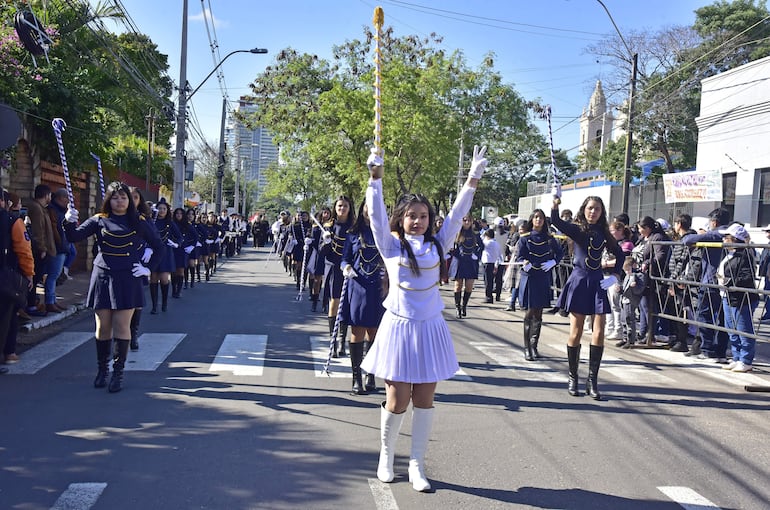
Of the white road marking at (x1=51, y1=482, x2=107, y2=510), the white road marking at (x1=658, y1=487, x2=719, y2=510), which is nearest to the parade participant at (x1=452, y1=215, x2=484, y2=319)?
the white road marking at (x1=658, y1=487, x2=719, y2=510)

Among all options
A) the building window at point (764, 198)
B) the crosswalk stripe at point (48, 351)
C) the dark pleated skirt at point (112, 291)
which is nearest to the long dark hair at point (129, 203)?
the dark pleated skirt at point (112, 291)

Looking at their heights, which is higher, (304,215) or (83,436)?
(304,215)

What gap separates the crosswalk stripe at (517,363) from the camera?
799 centimetres

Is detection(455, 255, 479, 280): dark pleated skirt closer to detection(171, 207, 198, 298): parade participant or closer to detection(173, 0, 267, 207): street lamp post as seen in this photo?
detection(171, 207, 198, 298): parade participant

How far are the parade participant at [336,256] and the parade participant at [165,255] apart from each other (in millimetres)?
3844

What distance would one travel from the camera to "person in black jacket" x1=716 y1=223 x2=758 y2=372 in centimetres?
891

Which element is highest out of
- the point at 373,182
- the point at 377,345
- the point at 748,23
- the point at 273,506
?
the point at 748,23

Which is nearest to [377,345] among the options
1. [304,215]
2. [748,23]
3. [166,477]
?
[166,477]

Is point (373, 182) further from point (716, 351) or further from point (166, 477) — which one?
point (716, 351)

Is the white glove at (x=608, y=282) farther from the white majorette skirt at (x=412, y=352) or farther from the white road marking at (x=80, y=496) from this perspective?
the white road marking at (x=80, y=496)

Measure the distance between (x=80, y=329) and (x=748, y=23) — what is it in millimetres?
38436

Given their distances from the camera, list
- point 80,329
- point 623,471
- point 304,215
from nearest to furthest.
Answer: point 623,471
point 80,329
point 304,215

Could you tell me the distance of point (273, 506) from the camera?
408cm

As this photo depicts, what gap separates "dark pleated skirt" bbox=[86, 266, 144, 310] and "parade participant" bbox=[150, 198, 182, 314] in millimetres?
4764
